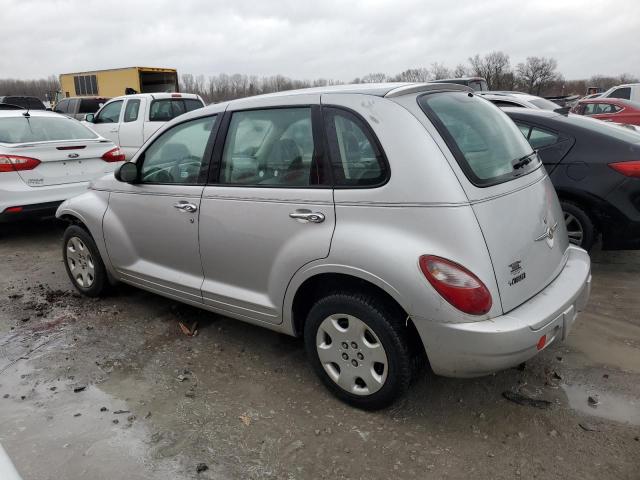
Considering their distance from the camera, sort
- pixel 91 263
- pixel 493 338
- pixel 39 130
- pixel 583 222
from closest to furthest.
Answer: pixel 493 338 → pixel 91 263 → pixel 583 222 → pixel 39 130

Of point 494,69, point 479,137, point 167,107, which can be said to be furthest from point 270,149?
point 494,69

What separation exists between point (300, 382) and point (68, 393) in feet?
4.71

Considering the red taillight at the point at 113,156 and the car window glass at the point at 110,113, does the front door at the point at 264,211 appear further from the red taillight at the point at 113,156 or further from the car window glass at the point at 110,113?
the car window glass at the point at 110,113

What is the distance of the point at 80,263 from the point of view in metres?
4.59

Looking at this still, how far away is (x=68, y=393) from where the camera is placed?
318cm

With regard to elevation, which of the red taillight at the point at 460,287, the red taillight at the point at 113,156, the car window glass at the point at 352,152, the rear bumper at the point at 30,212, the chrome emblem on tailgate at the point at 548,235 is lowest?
the rear bumper at the point at 30,212

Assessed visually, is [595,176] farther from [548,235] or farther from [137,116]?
[137,116]

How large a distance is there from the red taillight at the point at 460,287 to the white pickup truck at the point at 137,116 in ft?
32.5

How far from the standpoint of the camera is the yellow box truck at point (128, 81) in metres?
21.3

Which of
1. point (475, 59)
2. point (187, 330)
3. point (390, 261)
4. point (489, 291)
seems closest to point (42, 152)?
point (187, 330)

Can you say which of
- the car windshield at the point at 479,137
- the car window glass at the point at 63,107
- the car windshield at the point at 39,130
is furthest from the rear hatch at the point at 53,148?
the car window glass at the point at 63,107

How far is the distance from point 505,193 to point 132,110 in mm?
10564

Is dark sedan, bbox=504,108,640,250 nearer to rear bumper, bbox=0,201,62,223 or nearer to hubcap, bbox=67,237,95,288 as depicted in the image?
hubcap, bbox=67,237,95,288

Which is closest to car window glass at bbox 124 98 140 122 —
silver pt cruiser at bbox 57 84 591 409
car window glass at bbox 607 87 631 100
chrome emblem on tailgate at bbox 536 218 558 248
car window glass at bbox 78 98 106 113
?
car window glass at bbox 78 98 106 113
